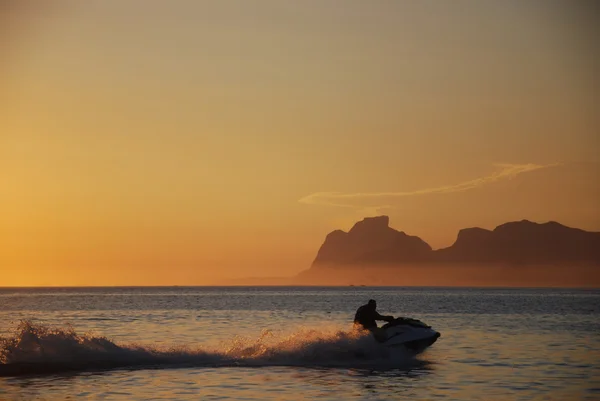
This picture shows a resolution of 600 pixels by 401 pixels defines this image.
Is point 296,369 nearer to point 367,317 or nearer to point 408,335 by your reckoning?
point 367,317

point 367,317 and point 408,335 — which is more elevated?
point 367,317

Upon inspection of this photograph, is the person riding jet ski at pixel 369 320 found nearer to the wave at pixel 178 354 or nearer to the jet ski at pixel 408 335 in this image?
the jet ski at pixel 408 335

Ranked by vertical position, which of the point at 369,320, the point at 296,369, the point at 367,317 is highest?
the point at 367,317

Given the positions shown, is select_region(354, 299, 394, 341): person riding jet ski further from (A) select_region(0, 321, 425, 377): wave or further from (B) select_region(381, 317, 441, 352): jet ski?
(A) select_region(0, 321, 425, 377): wave

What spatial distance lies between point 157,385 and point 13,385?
4.72 metres

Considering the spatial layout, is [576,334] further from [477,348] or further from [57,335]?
[57,335]

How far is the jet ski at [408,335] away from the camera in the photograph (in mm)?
34281

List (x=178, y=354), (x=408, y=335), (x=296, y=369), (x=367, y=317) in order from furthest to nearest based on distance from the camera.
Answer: (x=408, y=335) → (x=367, y=317) → (x=178, y=354) → (x=296, y=369)

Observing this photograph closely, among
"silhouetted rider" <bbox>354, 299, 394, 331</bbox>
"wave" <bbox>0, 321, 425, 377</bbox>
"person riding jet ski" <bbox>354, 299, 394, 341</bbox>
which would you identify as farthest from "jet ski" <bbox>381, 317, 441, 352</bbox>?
"silhouetted rider" <bbox>354, 299, 394, 331</bbox>

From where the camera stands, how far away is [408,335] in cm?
3469

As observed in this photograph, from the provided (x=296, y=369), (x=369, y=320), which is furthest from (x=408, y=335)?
(x=296, y=369)

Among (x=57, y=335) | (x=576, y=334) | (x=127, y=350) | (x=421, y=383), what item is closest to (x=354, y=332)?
(x=421, y=383)

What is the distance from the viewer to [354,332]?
34.3 m

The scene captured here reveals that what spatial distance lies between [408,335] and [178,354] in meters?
9.63
